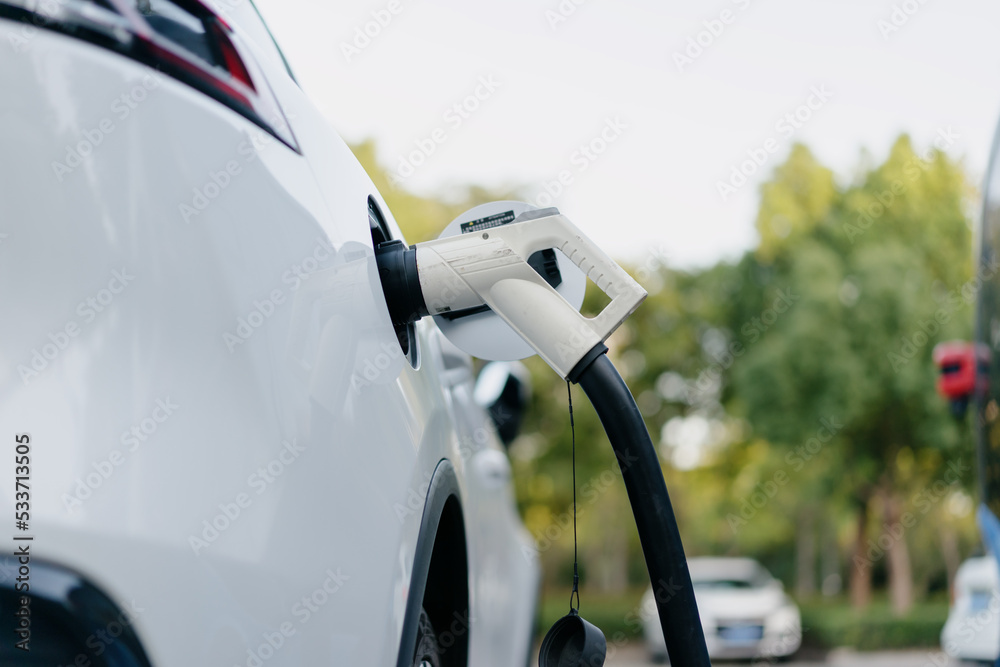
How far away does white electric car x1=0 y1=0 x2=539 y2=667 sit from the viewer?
967 millimetres

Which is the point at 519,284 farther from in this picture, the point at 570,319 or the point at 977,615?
the point at 977,615

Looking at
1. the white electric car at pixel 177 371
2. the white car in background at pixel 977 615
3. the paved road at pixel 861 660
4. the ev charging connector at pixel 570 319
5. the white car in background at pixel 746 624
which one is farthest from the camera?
the paved road at pixel 861 660

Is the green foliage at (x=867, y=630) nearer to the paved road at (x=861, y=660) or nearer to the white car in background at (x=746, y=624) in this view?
the paved road at (x=861, y=660)

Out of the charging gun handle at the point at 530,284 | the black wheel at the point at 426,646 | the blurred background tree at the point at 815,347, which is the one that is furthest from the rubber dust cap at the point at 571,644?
the blurred background tree at the point at 815,347

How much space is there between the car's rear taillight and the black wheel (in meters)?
0.84

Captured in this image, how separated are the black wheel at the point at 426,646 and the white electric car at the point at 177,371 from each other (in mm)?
244

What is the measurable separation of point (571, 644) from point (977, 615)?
3.60 metres

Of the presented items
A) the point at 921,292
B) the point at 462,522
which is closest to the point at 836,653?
the point at 921,292

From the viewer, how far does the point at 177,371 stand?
3.41 feet

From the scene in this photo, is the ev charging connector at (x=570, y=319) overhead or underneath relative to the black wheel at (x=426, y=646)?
overhead

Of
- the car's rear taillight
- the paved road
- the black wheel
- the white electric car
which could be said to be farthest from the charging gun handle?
the paved road

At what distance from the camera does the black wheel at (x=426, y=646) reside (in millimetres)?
1466

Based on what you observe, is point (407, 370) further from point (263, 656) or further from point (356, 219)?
point (263, 656)

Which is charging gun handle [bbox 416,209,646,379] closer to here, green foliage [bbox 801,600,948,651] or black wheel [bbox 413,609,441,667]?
black wheel [bbox 413,609,441,667]
